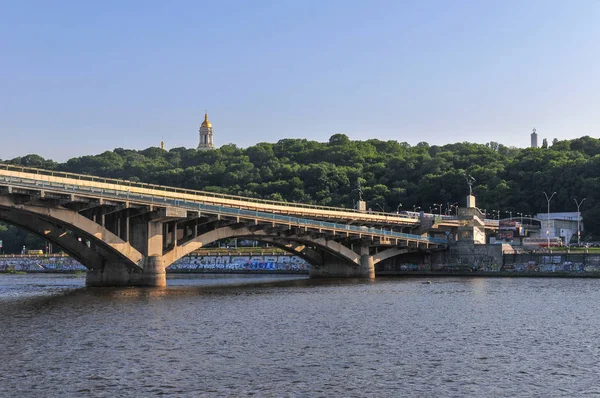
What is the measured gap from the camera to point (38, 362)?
143 ft

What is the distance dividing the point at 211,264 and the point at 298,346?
132m

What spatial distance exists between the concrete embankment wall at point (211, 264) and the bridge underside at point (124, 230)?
50.8m

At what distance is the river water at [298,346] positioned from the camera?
1507 inches

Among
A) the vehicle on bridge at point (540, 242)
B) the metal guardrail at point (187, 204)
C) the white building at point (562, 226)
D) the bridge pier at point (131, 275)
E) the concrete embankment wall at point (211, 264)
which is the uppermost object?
the white building at point (562, 226)

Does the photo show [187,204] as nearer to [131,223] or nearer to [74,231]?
[131,223]

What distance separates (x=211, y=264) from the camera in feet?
592

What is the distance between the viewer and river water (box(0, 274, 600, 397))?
3828 cm

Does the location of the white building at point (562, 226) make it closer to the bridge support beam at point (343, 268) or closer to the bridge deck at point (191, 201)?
the bridge deck at point (191, 201)

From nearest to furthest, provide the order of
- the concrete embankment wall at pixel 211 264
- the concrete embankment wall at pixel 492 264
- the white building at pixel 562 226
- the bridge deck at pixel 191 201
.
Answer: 1. the bridge deck at pixel 191 201
2. the concrete embankment wall at pixel 492 264
3. the concrete embankment wall at pixel 211 264
4. the white building at pixel 562 226

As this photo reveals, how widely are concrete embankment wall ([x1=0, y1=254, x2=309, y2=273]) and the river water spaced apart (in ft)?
279

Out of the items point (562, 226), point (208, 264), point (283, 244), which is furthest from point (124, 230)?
point (562, 226)

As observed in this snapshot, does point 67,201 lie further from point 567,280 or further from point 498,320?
point 567,280

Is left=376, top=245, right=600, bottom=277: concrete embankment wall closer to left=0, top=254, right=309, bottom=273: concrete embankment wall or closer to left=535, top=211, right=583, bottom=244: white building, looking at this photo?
left=0, top=254, right=309, bottom=273: concrete embankment wall

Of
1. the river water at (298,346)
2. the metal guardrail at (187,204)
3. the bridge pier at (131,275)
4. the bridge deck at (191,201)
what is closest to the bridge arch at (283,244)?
the bridge pier at (131,275)
